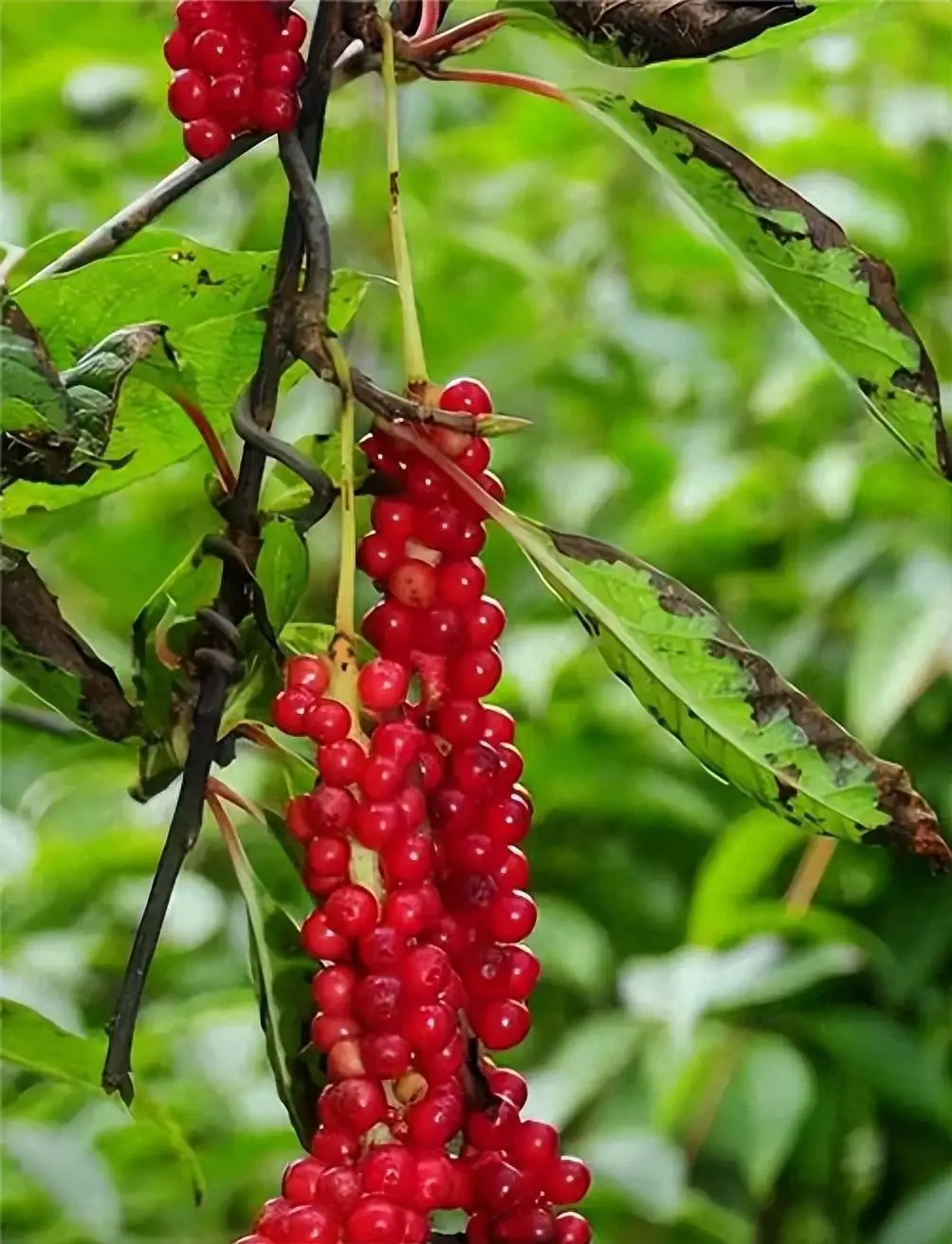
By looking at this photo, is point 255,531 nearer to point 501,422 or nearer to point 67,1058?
point 501,422

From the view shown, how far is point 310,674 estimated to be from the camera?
0.99 feet

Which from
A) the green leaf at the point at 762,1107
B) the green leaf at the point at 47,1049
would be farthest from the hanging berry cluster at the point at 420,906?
the green leaf at the point at 762,1107

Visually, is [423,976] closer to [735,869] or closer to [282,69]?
[282,69]

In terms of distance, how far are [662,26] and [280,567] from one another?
13 centimetres

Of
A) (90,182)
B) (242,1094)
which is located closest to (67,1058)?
(242,1094)

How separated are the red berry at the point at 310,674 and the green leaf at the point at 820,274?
0.39ft

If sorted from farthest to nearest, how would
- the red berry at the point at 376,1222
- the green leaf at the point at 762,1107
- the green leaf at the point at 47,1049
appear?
the green leaf at the point at 762,1107, the green leaf at the point at 47,1049, the red berry at the point at 376,1222

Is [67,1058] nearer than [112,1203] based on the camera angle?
Yes

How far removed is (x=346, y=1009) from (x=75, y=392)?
0.40 ft

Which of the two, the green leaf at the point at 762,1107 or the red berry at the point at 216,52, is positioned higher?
the red berry at the point at 216,52

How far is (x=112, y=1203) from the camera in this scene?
2.01 feet

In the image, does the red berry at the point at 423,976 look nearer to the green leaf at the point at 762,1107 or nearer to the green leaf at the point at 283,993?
the green leaf at the point at 283,993

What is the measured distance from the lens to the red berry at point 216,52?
31 cm

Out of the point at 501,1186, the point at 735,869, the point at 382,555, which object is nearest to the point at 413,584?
the point at 382,555
